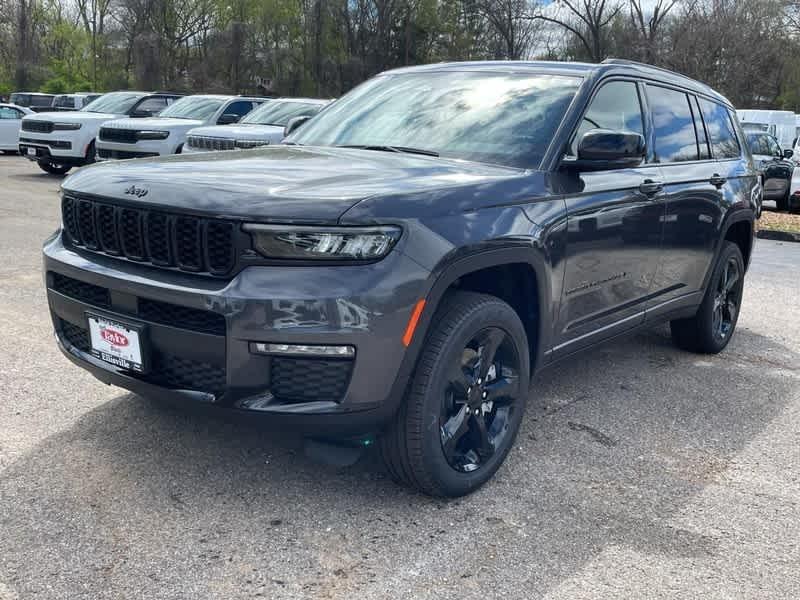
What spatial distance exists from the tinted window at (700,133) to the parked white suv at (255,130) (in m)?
6.75

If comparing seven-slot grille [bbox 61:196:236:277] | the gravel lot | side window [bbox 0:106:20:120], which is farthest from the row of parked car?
seven-slot grille [bbox 61:196:236:277]

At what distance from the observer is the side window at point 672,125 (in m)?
4.70

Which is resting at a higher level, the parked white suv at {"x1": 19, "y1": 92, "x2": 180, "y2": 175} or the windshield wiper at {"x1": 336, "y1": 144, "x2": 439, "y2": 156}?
the windshield wiper at {"x1": 336, "y1": 144, "x2": 439, "y2": 156}

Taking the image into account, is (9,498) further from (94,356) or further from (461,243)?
(461,243)

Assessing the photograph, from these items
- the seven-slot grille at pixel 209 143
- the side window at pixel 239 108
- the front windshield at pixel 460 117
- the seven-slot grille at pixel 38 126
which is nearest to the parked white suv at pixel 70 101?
the seven-slot grille at pixel 38 126

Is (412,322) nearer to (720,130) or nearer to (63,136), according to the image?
(720,130)

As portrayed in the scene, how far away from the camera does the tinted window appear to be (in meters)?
5.16

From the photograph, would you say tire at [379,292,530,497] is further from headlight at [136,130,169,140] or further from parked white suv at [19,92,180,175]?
parked white suv at [19,92,180,175]

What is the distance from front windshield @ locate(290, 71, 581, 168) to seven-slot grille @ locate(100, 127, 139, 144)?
10.6 metres

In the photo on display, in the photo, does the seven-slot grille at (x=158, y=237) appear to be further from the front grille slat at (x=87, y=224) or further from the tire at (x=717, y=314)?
the tire at (x=717, y=314)

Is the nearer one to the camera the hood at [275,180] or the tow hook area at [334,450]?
the hood at [275,180]

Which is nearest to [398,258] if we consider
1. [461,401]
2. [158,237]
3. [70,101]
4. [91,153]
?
[461,401]

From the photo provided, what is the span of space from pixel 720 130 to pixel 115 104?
1485cm

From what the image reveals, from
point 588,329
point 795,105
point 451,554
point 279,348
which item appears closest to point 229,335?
point 279,348
